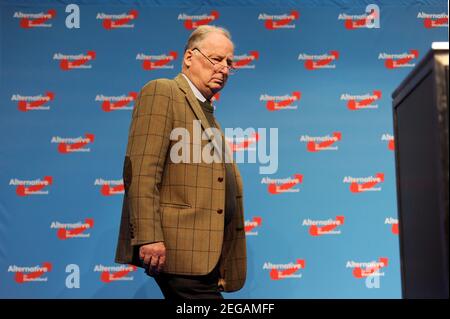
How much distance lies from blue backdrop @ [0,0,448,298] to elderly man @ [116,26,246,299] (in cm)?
185

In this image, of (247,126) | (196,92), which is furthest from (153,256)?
(247,126)

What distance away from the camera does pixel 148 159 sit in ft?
6.66

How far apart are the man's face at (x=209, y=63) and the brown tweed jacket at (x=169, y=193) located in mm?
A: 164

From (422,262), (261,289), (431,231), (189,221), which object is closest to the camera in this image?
(431,231)

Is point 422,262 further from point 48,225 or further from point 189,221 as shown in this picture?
point 48,225

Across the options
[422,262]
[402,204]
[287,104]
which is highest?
[287,104]

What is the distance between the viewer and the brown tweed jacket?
6.55ft

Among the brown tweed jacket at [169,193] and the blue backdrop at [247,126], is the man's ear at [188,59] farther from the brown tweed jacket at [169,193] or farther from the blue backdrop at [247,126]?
the blue backdrop at [247,126]

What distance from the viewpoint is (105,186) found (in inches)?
160

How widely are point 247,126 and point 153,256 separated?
2293 mm

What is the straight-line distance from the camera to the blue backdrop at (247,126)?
3.98 meters

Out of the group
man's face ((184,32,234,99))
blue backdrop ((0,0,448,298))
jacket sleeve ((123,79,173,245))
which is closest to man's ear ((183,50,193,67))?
man's face ((184,32,234,99))

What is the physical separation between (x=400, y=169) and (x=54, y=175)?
3.04 metres

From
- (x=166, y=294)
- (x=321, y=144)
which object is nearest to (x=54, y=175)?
(x=321, y=144)
